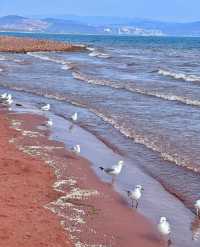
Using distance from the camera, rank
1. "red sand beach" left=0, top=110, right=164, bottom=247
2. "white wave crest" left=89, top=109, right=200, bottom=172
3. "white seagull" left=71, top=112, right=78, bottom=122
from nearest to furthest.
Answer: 1. "red sand beach" left=0, top=110, right=164, bottom=247
2. "white wave crest" left=89, top=109, right=200, bottom=172
3. "white seagull" left=71, top=112, right=78, bottom=122

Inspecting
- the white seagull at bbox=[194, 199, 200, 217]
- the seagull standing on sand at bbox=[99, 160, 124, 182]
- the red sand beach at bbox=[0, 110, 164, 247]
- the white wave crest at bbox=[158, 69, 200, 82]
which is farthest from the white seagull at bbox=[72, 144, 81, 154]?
the white wave crest at bbox=[158, 69, 200, 82]

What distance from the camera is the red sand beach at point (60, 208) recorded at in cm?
944

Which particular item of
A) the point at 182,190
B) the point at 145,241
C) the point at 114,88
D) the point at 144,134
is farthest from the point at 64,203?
the point at 114,88

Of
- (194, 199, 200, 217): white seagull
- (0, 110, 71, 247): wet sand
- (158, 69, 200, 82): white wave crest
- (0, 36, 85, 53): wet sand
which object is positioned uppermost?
(0, 110, 71, 247): wet sand

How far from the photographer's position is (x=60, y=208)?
35.5 feet

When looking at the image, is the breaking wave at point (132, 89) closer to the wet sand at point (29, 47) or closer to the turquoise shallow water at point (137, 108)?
the turquoise shallow water at point (137, 108)

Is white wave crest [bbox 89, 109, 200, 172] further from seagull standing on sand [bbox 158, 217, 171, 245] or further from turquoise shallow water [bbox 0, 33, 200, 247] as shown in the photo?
seagull standing on sand [bbox 158, 217, 171, 245]

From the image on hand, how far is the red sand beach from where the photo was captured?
944cm

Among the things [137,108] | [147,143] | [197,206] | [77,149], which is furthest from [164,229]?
[137,108]

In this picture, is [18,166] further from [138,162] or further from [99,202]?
[138,162]

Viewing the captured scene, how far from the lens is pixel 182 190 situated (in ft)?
42.5

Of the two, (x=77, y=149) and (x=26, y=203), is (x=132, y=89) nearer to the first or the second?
(x=77, y=149)

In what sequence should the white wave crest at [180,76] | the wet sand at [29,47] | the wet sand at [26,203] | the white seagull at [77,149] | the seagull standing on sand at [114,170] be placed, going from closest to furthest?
the wet sand at [26,203]
the seagull standing on sand at [114,170]
the white seagull at [77,149]
the white wave crest at [180,76]
the wet sand at [29,47]

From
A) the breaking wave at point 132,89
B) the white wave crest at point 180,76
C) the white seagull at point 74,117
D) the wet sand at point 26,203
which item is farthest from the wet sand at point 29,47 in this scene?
the wet sand at point 26,203
